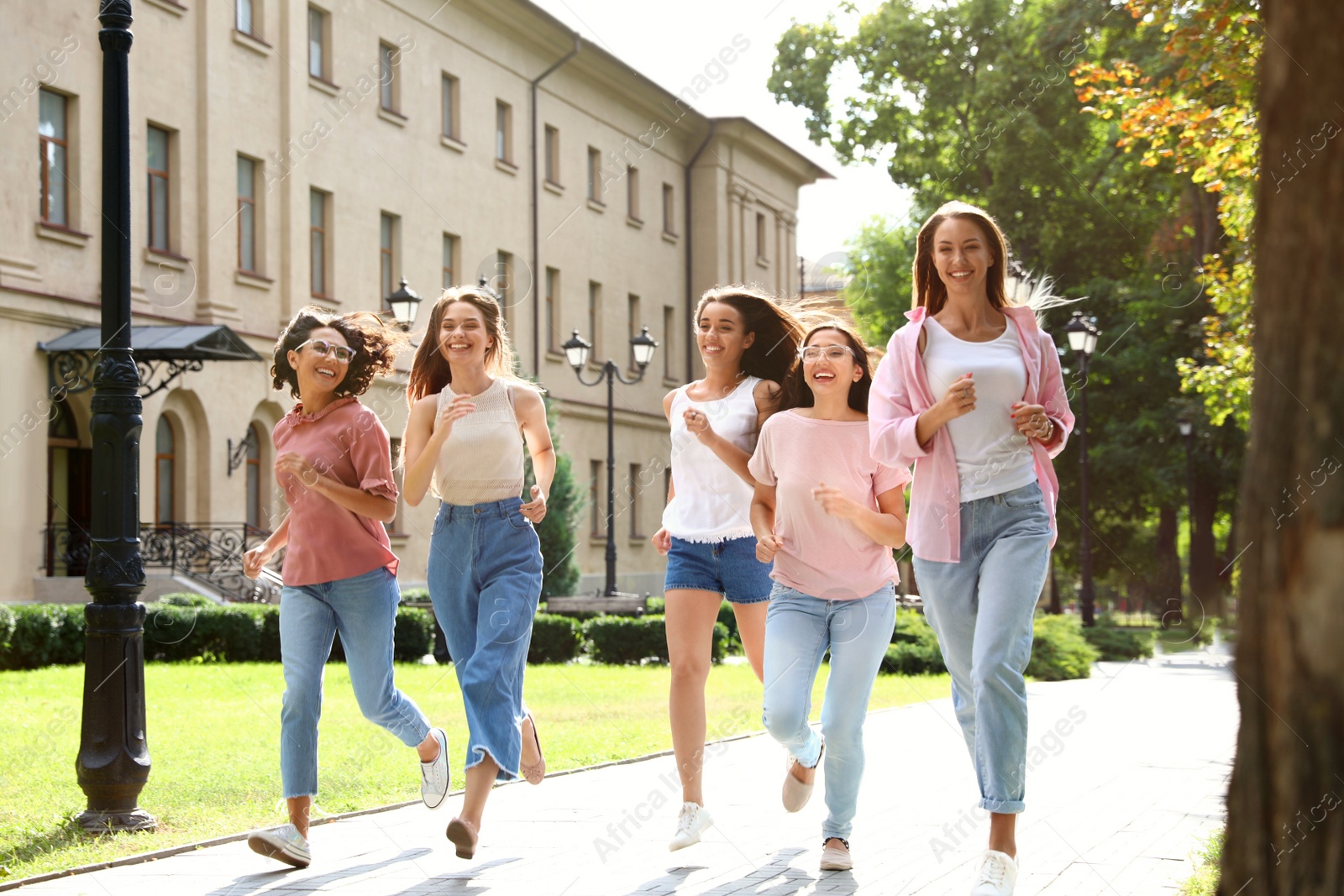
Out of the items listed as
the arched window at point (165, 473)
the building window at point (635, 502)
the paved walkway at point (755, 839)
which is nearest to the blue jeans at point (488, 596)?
the paved walkway at point (755, 839)

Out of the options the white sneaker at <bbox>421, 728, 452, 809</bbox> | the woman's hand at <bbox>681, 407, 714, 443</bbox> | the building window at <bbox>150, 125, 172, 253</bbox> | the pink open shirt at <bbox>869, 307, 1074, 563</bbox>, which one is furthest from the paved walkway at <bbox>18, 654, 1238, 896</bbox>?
the building window at <bbox>150, 125, 172, 253</bbox>

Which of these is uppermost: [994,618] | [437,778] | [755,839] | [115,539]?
[115,539]

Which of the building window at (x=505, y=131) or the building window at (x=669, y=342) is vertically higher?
the building window at (x=505, y=131)

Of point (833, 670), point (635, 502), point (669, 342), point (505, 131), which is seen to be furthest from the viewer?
point (669, 342)

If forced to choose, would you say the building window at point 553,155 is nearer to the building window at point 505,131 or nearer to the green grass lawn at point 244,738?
the building window at point 505,131

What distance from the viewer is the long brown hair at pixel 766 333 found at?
22.2 feet

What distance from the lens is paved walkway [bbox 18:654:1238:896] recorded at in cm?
551

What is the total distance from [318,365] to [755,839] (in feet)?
8.64

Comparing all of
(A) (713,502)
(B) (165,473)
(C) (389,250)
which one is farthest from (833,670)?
(C) (389,250)

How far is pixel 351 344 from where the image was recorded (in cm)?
650

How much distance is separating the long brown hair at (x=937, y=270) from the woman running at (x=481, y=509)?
158cm

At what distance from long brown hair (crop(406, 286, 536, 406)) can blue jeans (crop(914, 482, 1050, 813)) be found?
2048 millimetres

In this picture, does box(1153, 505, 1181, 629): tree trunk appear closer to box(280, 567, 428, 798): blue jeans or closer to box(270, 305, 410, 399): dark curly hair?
box(270, 305, 410, 399): dark curly hair

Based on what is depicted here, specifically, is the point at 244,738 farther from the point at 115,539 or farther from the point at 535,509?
the point at 535,509
